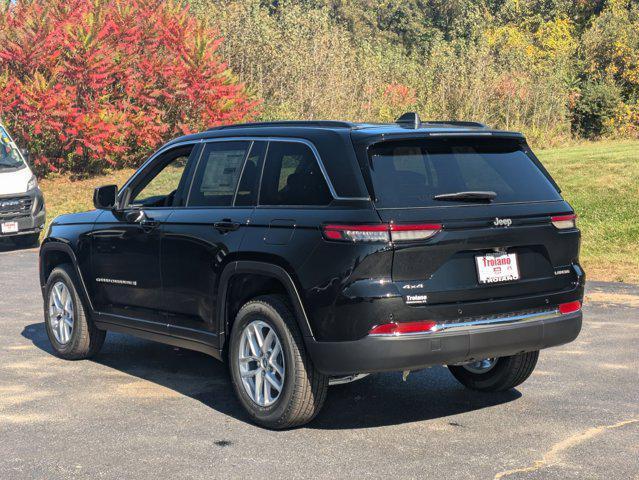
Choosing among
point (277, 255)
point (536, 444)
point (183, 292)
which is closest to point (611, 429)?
point (536, 444)

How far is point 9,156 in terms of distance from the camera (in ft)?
58.5

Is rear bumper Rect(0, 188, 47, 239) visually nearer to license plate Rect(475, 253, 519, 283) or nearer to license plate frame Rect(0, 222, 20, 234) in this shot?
license plate frame Rect(0, 222, 20, 234)

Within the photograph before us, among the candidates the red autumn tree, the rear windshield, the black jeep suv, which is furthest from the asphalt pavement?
the red autumn tree

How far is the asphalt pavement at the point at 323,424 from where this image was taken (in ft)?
17.5

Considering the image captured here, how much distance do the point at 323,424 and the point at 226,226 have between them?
4.61 feet

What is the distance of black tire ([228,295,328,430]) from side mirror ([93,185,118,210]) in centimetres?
204

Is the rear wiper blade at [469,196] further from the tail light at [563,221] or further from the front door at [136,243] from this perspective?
the front door at [136,243]

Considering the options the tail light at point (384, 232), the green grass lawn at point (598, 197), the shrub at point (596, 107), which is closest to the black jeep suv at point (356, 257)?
the tail light at point (384, 232)

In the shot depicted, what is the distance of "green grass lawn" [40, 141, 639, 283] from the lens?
14859mm

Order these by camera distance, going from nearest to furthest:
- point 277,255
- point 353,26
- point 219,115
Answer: point 277,255 → point 219,115 → point 353,26

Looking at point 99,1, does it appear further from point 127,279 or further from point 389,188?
point 389,188

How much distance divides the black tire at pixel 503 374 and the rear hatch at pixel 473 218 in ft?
2.72

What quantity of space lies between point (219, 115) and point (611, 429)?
21131 mm

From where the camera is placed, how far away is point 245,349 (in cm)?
632
